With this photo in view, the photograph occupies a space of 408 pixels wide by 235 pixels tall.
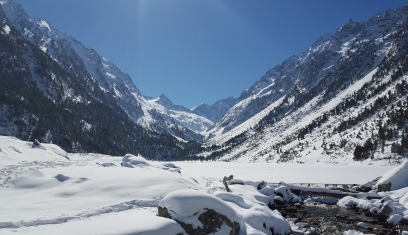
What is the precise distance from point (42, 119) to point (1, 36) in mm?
109498

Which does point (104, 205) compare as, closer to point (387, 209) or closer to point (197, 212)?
point (197, 212)

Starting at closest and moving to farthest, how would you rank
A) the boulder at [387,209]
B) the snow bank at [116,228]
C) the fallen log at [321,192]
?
the snow bank at [116,228]
the boulder at [387,209]
the fallen log at [321,192]

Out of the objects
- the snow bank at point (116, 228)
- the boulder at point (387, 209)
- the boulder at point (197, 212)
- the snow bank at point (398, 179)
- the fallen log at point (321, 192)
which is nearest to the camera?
the snow bank at point (116, 228)

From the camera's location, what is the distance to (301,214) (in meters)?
26.5

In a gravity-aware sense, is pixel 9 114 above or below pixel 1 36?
below

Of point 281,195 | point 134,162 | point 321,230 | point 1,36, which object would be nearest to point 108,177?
point 134,162

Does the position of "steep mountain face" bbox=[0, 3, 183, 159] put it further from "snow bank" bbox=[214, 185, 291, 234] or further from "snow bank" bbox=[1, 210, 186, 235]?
"snow bank" bbox=[1, 210, 186, 235]

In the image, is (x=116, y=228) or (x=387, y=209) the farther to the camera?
(x=387, y=209)

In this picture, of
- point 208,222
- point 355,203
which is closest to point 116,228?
point 208,222

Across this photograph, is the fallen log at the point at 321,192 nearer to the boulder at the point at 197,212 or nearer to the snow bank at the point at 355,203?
the snow bank at the point at 355,203

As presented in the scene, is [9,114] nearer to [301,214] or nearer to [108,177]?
[108,177]

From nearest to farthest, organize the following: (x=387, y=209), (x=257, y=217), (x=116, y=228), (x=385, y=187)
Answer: (x=116, y=228) → (x=257, y=217) → (x=387, y=209) → (x=385, y=187)

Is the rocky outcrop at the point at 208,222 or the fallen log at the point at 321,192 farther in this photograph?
the fallen log at the point at 321,192

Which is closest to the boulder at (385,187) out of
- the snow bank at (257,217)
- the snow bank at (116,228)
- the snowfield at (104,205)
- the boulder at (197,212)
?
the snowfield at (104,205)
